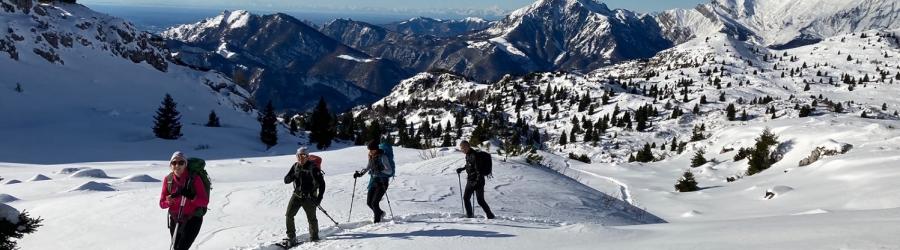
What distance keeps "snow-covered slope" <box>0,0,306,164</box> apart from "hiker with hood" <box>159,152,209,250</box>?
35.1 metres

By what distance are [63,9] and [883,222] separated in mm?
98948

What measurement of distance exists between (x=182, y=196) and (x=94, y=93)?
6190cm

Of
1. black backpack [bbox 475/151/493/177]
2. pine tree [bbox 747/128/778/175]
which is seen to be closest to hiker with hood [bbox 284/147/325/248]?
black backpack [bbox 475/151/493/177]

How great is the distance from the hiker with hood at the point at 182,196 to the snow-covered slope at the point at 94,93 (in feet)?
115

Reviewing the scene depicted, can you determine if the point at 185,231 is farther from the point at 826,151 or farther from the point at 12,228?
the point at 826,151

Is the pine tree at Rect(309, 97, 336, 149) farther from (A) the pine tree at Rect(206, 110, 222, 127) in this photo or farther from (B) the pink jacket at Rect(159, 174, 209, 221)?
(B) the pink jacket at Rect(159, 174, 209, 221)

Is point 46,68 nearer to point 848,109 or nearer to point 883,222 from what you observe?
point 883,222

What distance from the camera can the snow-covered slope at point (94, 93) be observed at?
45.4 meters

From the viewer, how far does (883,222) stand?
887 centimetres

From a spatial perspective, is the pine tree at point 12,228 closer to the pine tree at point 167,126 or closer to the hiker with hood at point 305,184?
the hiker with hood at point 305,184

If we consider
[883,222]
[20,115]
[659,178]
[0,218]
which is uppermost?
[20,115]

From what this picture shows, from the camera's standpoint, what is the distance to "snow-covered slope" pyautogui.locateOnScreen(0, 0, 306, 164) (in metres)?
45.4

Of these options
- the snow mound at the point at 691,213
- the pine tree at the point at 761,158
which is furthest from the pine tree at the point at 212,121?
the snow mound at the point at 691,213

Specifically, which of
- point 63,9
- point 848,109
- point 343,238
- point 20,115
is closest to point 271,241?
point 343,238
